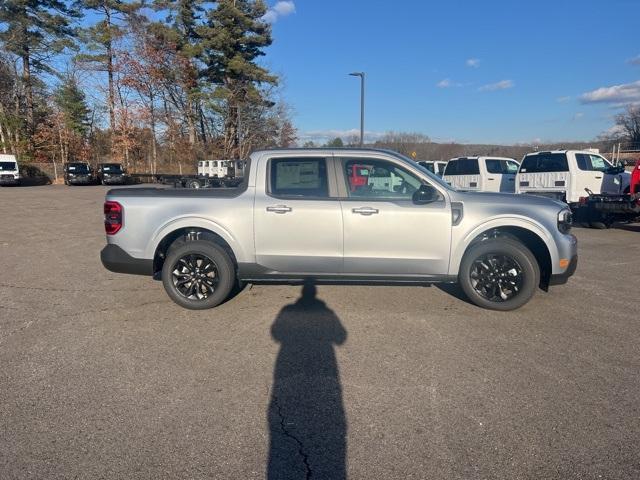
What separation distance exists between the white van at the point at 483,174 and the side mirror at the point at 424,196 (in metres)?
11.1

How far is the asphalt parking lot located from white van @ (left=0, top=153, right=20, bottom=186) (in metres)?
32.3

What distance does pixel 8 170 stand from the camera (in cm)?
3159

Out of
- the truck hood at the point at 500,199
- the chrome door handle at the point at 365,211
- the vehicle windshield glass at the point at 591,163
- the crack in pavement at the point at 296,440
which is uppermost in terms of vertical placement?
the vehicle windshield glass at the point at 591,163

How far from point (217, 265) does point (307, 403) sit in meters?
2.33

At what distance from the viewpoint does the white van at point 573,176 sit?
11.9m

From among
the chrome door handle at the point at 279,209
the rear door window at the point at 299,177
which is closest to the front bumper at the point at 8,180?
the rear door window at the point at 299,177

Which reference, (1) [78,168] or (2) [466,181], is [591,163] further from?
Result: (1) [78,168]

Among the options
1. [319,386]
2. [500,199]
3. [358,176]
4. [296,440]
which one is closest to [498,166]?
[500,199]

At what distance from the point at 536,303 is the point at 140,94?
42.2m

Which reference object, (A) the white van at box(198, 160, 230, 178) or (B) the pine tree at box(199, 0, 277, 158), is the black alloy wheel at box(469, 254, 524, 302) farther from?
(B) the pine tree at box(199, 0, 277, 158)

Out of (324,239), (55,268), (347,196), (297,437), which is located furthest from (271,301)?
(55,268)

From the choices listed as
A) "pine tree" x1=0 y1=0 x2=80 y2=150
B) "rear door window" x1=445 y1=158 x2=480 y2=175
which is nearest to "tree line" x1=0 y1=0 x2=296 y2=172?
"pine tree" x1=0 y1=0 x2=80 y2=150

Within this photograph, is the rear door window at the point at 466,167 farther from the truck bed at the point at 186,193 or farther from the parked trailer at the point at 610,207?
the truck bed at the point at 186,193

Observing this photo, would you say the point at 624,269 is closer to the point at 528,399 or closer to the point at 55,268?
the point at 528,399
